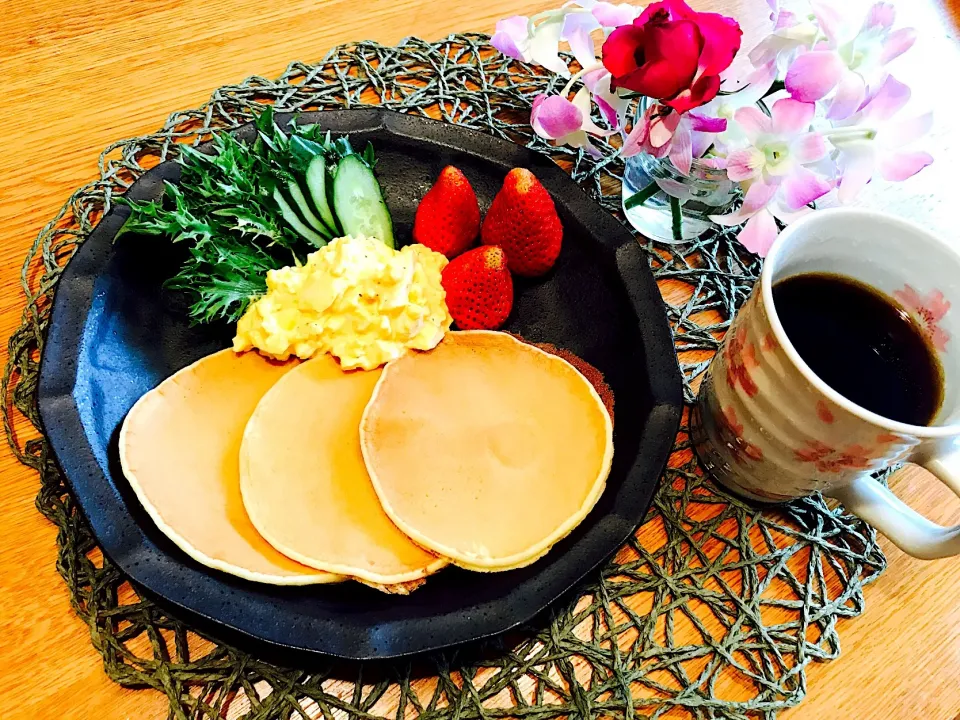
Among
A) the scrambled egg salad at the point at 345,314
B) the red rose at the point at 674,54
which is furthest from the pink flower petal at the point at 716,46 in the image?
the scrambled egg salad at the point at 345,314

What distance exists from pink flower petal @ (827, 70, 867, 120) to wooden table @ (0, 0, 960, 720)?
0.56m

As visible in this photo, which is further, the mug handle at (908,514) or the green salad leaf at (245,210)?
the green salad leaf at (245,210)

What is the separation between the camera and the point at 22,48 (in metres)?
1.77

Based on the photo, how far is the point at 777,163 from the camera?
1.19 m

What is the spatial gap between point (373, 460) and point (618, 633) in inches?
19.9

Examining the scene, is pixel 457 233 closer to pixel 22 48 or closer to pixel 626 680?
pixel 626 680

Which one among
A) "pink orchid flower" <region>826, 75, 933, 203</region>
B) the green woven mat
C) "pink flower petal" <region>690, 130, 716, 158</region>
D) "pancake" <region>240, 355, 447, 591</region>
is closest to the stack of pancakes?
"pancake" <region>240, 355, 447, 591</region>

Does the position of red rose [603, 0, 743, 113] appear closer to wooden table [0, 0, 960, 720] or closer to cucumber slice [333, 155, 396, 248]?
cucumber slice [333, 155, 396, 248]

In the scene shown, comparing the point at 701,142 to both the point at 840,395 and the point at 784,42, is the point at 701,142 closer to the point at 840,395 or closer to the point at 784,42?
the point at 784,42

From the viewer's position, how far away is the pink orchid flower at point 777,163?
1.15 m

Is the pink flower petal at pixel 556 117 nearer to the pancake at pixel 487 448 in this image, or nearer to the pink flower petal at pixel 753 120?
the pink flower petal at pixel 753 120

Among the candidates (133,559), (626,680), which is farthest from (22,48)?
(626,680)

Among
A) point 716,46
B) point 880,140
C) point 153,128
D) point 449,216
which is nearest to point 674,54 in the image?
point 716,46

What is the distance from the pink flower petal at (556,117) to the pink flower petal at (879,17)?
19.9 inches
